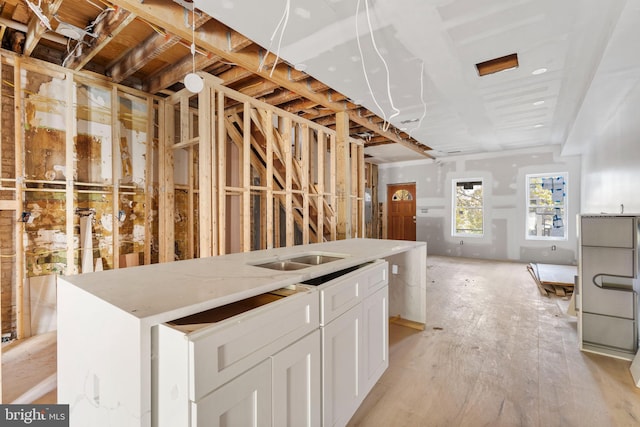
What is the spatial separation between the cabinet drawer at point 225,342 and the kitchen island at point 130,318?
0.06 feet

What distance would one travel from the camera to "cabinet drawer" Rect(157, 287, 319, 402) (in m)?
0.79

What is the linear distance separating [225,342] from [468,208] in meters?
7.59

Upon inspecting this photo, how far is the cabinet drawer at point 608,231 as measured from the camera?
230 cm

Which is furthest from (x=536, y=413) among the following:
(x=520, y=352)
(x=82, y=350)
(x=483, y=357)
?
(x=82, y=350)

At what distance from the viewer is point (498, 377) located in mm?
2070

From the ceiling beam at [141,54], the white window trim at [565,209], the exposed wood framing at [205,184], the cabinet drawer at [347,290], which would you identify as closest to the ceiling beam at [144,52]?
the ceiling beam at [141,54]

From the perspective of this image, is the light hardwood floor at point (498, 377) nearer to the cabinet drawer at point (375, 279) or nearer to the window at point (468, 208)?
the cabinet drawer at point (375, 279)

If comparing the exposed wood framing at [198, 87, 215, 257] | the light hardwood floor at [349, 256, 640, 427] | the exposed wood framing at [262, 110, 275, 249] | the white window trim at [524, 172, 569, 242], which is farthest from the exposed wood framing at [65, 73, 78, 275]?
the white window trim at [524, 172, 569, 242]

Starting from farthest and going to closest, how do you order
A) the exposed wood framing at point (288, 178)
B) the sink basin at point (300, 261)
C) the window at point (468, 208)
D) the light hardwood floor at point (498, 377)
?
the window at point (468, 208)
the exposed wood framing at point (288, 178)
the sink basin at point (300, 261)
the light hardwood floor at point (498, 377)

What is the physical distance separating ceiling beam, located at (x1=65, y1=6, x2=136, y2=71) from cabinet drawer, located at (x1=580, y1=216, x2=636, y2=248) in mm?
4102

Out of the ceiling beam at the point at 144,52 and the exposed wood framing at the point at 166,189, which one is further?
the exposed wood framing at the point at 166,189

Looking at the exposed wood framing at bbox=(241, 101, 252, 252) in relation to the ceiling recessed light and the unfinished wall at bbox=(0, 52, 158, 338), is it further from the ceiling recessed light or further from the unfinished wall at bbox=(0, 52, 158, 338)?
the ceiling recessed light

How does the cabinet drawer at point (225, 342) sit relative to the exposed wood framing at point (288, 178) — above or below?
below

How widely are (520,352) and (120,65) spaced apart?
493cm
